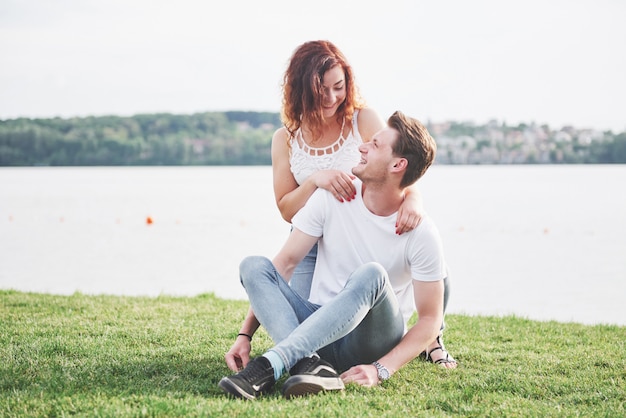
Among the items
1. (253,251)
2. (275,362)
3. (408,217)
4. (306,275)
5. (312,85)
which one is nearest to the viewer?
(275,362)

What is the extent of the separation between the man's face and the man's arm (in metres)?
0.49

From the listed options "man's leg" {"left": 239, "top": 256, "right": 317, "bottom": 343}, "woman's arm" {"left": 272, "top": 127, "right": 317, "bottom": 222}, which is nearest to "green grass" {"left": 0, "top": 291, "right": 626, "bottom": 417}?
"man's leg" {"left": 239, "top": 256, "right": 317, "bottom": 343}

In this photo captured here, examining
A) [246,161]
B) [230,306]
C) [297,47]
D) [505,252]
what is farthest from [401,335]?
[246,161]

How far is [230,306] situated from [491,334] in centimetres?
203

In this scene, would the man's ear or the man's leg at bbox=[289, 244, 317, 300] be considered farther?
the man's leg at bbox=[289, 244, 317, 300]

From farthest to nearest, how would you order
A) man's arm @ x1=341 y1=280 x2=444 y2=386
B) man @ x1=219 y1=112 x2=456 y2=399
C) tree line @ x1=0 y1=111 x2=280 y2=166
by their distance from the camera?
tree line @ x1=0 y1=111 x2=280 y2=166 → man's arm @ x1=341 y1=280 x2=444 y2=386 → man @ x1=219 y1=112 x2=456 y2=399

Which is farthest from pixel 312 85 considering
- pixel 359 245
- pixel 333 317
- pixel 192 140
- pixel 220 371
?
pixel 192 140

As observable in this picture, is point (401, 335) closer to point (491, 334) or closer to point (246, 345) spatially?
point (246, 345)

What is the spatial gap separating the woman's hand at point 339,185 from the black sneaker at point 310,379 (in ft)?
2.51

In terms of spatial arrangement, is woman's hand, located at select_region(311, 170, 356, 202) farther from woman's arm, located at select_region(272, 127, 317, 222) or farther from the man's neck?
woman's arm, located at select_region(272, 127, 317, 222)

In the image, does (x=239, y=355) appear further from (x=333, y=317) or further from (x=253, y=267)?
(x=333, y=317)

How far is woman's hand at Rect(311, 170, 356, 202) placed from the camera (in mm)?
3420

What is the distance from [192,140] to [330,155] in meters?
43.2

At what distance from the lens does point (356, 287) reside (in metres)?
3.03
